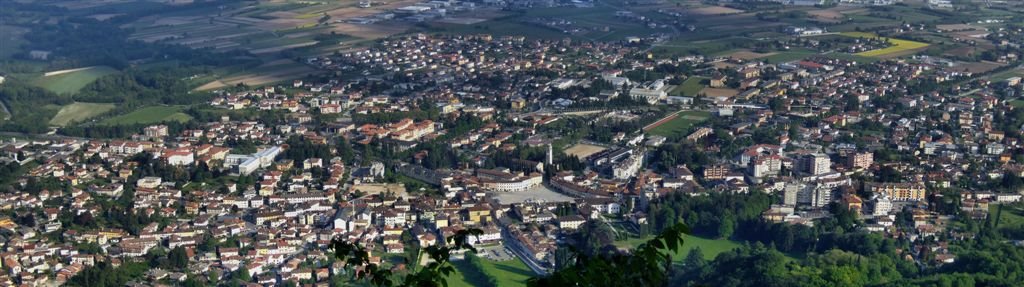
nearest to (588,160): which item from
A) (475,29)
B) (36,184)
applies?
(36,184)

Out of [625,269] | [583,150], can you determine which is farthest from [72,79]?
[625,269]

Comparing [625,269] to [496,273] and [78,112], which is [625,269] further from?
[78,112]

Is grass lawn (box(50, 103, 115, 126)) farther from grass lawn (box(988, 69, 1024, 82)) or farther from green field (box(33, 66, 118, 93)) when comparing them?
grass lawn (box(988, 69, 1024, 82))

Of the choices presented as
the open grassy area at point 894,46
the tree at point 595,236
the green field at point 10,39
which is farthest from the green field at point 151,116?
the open grassy area at point 894,46

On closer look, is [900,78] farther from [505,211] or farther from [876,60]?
[505,211]

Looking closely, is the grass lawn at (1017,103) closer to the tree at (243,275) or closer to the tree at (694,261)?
the tree at (694,261)

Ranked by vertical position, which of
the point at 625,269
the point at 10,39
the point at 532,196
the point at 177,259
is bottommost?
the point at 10,39
